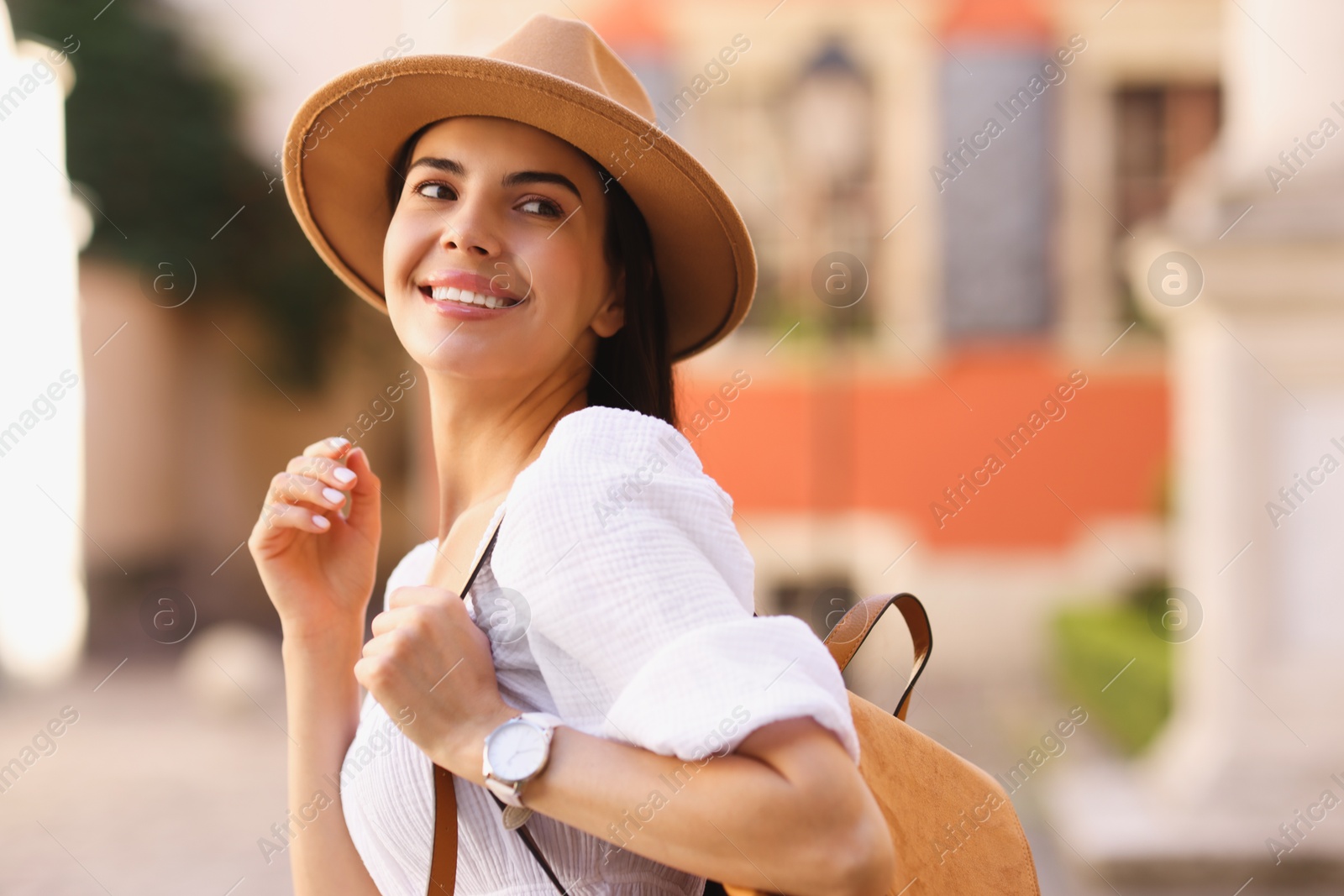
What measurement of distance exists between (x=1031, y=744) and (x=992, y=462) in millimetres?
3300

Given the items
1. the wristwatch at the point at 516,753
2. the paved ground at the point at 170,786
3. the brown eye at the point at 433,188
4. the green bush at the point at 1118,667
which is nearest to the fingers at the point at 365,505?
the brown eye at the point at 433,188

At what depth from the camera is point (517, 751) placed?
1052mm

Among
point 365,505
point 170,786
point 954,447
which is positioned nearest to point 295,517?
point 365,505

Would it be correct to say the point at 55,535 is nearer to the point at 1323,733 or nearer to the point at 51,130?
the point at 51,130

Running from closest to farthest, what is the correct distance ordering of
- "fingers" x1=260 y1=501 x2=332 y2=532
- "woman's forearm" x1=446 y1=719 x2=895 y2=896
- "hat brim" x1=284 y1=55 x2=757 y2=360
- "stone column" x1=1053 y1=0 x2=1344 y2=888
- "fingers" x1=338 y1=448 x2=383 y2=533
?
1. "woman's forearm" x1=446 y1=719 x2=895 y2=896
2. "hat brim" x1=284 y1=55 x2=757 y2=360
3. "fingers" x1=260 y1=501 x2=332 y2=532
4. "fingers" x1=338 y1=448 x2=383 y2=533
5. "stone column" x1=1053 y1=0 x2=1344 y2=888

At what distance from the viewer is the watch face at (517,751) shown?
3.42 feet

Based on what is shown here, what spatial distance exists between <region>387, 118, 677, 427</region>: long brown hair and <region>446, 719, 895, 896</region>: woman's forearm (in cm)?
60

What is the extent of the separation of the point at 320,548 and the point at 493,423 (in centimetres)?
36

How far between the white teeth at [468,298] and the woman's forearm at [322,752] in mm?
546

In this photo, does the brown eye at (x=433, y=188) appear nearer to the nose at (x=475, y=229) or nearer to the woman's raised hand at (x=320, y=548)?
the nose at (x=475, y=229)

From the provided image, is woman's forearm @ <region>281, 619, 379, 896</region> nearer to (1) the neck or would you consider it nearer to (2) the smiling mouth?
(1) the neck

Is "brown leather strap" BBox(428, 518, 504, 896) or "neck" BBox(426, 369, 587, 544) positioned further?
"neck" BBox(426, 369, 587, 544)

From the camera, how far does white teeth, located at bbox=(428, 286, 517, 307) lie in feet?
4.56

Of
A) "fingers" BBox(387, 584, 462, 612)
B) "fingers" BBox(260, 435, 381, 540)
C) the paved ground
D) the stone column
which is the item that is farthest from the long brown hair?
the paved ground
